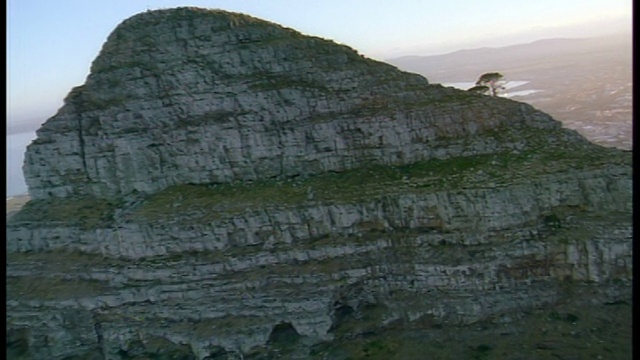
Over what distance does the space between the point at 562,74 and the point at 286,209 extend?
150 ft

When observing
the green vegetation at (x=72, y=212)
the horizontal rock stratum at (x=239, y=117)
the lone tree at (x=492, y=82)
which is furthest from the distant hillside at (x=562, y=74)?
the green vegetation at (x=72, y=212)

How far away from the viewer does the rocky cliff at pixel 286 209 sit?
25.0m

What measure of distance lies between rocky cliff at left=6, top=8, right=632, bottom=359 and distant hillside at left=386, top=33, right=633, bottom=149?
17.2 metres

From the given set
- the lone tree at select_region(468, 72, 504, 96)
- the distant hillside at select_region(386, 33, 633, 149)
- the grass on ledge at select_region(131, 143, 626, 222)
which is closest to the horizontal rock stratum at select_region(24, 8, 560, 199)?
the grass on ledge at select_region(131, 143, 626, 222)

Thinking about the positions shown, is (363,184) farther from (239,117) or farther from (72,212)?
(72,212)

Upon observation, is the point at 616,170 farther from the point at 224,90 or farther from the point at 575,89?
the point at 575,89

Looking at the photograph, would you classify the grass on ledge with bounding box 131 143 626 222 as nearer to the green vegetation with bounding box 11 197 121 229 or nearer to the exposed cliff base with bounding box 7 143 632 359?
the exposed cliff base with bounding box 7 143 632 359

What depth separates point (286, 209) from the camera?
2752 centimetres

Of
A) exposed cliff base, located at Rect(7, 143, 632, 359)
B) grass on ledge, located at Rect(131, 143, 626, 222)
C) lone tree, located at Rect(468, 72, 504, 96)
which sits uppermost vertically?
lone tree, located at Rect(468, 72, 504, 96)

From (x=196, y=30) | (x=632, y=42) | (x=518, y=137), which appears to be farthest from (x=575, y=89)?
(x=632, y=42)

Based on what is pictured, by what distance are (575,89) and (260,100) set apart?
133ft

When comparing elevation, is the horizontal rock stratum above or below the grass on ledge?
above

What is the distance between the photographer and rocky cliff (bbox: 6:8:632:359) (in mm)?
24984

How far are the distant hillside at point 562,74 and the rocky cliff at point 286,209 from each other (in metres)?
17.2
